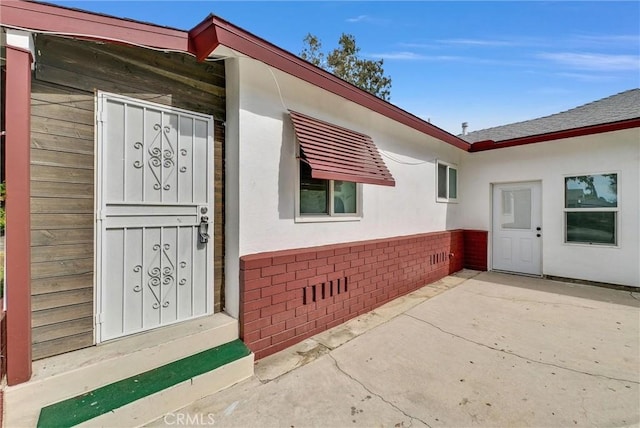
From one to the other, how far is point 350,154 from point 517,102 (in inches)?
255

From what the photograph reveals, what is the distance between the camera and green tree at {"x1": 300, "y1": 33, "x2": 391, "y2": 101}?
13.8 meters

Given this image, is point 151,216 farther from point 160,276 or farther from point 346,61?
point 346,61

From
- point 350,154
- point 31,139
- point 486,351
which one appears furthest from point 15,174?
point 486,351

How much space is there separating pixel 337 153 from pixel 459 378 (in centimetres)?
277

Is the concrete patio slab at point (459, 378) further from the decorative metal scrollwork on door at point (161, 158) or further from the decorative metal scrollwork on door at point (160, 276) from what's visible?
the decorative metal scrollwork on door at point (161, 158)

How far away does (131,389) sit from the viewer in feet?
6.38

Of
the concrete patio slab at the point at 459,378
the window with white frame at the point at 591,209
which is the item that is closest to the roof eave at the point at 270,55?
the concrete patio slab at the point at 459,378

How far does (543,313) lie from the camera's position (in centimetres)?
393

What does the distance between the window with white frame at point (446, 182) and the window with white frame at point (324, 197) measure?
3.06 metres

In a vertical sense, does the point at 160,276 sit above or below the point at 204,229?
below

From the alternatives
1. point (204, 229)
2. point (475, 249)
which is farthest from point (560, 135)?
point (204, 229)

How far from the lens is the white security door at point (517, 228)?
607cm

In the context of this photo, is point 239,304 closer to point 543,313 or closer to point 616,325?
point 543,313

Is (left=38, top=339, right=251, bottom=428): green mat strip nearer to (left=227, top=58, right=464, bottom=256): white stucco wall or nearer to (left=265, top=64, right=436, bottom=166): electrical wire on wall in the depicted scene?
(left=227, top=58, right=464, bottom=256): white stucco wall
